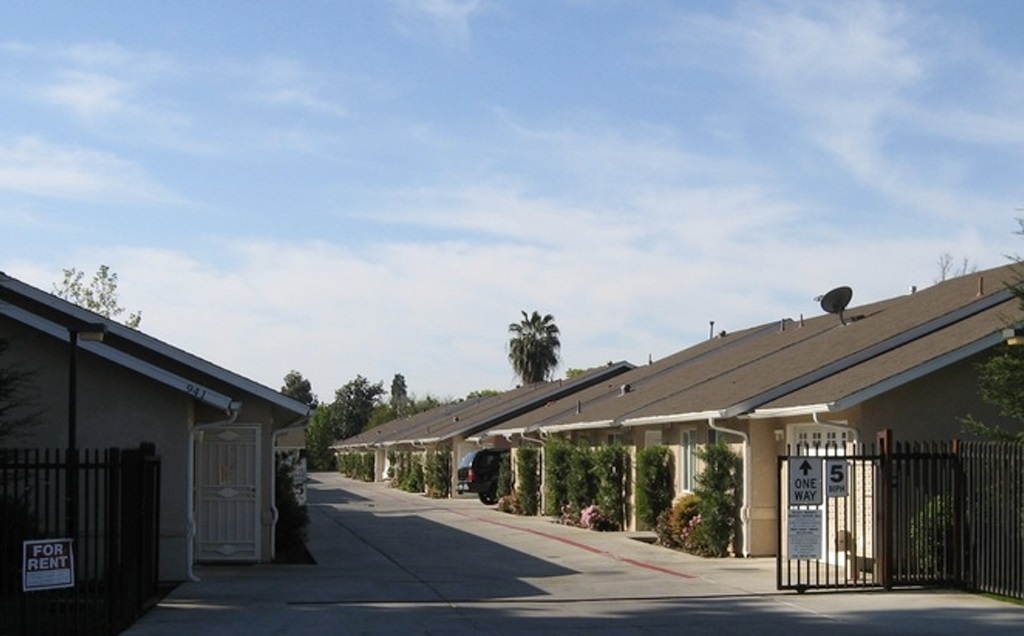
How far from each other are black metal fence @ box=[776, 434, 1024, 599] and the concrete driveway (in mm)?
482

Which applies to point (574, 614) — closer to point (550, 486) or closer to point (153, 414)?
point (153, 414)

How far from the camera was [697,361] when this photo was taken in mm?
40188

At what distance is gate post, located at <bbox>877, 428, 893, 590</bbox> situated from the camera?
1853cm

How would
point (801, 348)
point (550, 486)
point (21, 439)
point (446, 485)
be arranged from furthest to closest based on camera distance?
point (446, 485) → point (550, 486) → point (801, 348) → point (21, 439)

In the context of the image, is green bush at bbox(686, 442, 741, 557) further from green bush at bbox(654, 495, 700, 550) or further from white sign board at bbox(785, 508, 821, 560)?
white sign board at bbox(785, 508, 821, 560)

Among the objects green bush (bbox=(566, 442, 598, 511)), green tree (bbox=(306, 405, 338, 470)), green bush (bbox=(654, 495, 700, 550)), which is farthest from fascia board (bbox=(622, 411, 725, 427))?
green tree (bbox=(306, 405, 338, 470))

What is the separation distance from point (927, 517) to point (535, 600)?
210 inches

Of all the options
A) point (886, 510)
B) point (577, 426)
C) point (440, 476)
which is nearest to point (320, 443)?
point (440, 476)

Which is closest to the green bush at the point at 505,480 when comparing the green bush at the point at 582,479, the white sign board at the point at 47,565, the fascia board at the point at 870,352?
the green bush at the point at 582,479

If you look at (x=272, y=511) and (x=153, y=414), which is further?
(x=272, y=511)

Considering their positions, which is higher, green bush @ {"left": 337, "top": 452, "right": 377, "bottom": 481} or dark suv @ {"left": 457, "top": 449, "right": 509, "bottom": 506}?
dark suv @ {"left": 457, "top": 449, "right": 509, "bottom": 506}

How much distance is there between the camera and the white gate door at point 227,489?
2295 centimetres

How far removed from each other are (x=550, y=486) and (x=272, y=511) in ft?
51.5

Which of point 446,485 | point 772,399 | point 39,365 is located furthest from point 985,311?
point 446,485
